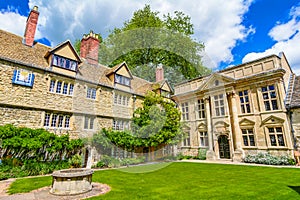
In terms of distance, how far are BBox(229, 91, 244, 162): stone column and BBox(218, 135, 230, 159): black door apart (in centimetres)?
84

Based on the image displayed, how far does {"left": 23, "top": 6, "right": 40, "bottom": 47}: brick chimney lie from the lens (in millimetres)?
13656

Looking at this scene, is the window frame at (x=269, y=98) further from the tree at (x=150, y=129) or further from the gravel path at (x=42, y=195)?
the gravel path at (x=42, y=195)

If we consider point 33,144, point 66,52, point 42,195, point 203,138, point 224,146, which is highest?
point 66,52

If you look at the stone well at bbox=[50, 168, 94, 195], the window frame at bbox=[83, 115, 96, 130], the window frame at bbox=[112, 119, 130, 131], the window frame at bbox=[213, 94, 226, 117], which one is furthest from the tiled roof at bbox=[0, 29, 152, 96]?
the window frame at bbox=[213, 94, 226, 117]

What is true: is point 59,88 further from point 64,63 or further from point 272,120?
point 272,120

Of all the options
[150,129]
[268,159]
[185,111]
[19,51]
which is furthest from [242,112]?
[19,51]

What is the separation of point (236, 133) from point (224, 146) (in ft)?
6.18

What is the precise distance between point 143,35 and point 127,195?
2482cm

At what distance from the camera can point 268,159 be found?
13.5 m

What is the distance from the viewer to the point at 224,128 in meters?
16.9

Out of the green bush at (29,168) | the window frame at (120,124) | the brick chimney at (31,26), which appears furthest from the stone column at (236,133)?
the brick chimney at (31,26)

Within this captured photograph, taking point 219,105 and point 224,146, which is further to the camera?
point 219,105

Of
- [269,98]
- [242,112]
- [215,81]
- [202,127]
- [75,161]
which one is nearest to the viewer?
[75,161]

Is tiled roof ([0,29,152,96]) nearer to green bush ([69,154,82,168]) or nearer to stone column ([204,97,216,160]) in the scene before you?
green bush ([69,154,82,168])
